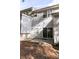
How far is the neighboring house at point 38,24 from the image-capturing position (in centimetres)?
180

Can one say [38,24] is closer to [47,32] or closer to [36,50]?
[47,32]

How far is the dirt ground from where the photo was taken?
5.93ft

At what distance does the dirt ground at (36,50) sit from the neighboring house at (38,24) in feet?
0.29

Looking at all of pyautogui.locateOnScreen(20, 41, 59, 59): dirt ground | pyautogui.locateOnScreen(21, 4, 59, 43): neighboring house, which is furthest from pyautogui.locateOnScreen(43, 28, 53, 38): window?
pyautogui.locateOnScreen(20, 41, 59, 59): dirt ground

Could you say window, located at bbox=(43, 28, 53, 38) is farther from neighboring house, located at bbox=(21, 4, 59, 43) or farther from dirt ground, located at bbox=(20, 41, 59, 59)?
dirt ground, located at bbox=(20, 41, 59, 59)

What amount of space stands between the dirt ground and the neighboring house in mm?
87

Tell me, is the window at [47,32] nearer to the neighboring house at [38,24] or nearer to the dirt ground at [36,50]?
the neighboring house at [38,24]

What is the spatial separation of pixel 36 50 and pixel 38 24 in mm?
322

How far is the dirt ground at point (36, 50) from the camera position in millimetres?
1808

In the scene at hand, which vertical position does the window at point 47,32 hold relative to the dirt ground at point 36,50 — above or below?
above

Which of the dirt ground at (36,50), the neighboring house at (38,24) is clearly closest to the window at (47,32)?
the neighboring house at (38,24)

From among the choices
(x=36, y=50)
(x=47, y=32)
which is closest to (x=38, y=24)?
(x=47, y=32)
